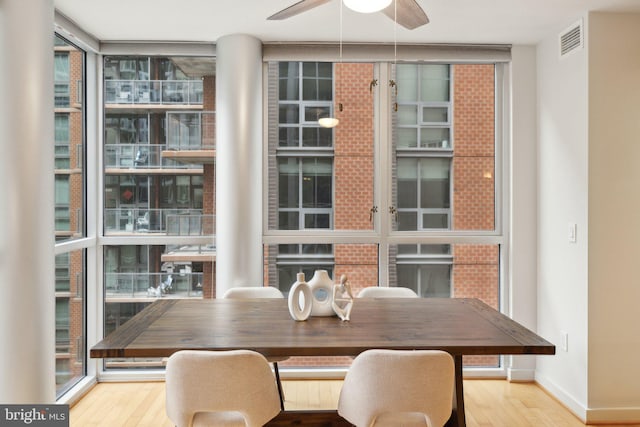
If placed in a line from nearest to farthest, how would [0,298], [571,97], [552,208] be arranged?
1. [0,298]
2. [571,97]
3. [552,208]

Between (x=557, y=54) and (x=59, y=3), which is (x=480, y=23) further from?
(x=59, y=3)

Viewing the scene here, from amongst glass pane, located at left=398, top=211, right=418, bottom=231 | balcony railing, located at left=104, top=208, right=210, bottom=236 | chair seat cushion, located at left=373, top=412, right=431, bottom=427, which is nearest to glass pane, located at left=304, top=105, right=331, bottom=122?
glass pane, located at left=398, top=211, right=418, bottom=231

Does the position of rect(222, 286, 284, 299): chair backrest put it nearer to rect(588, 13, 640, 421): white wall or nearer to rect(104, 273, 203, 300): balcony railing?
rect(104, 273, 203, 300): balcony railing

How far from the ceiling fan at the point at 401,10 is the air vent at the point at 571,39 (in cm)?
140

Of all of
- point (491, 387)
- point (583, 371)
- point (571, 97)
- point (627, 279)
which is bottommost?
point (491, 387)

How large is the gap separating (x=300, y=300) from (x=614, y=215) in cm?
200

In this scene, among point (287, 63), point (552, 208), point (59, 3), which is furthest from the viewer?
point (287, 63)

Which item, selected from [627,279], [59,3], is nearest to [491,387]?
[627,279]

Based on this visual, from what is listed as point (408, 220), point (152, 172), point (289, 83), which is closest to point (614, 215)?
point (408, 220)

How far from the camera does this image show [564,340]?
359 centimetres

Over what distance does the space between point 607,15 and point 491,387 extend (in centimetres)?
255

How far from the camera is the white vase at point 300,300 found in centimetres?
264

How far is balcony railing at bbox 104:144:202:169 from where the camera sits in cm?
406

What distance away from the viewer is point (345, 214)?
13.6 ft
